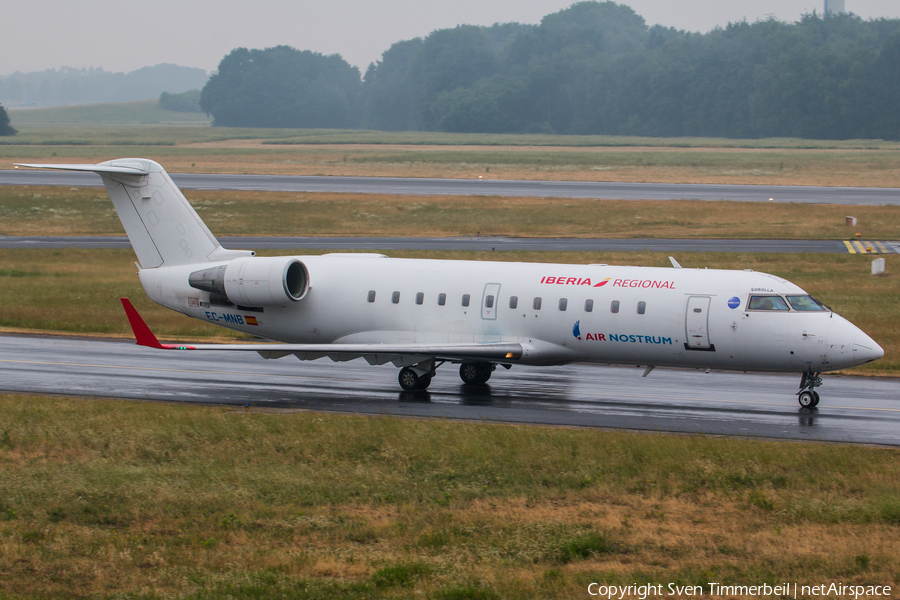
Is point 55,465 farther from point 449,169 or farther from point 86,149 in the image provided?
point 86,149

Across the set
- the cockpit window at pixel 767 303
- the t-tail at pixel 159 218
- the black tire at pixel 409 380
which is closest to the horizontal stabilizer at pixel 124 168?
the t-tail at pixel 159 218

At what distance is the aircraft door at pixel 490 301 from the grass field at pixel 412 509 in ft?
16.0

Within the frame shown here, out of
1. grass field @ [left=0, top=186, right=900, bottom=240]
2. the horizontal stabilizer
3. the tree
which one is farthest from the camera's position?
the tree

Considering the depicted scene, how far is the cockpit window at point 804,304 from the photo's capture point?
22734 mm

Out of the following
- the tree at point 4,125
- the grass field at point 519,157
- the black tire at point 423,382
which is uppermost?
the tree at point 4,125

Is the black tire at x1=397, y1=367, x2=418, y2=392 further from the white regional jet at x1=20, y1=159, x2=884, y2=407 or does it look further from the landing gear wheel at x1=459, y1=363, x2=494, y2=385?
the landing gear wheel at x1=459, y1=363, x2=494, y2=385

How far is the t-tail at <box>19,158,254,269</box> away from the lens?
27.8 metres

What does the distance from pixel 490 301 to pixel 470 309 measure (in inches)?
23.9

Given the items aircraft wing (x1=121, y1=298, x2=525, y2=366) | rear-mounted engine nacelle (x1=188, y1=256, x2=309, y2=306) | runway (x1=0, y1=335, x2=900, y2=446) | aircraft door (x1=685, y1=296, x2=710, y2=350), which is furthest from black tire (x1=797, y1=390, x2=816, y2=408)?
rear-mounted engine nacelle (x1=188, y1=256, x2=309, y2=306)

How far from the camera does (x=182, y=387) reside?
26062 mm

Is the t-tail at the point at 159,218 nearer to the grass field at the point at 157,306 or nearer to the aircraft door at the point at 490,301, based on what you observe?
the grass field at the point at 157,306

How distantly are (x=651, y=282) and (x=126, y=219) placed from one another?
1557 cm

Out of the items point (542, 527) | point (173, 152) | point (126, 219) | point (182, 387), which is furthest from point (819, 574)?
point (173, 152)

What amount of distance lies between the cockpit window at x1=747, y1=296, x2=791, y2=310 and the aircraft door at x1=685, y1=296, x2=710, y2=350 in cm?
106
